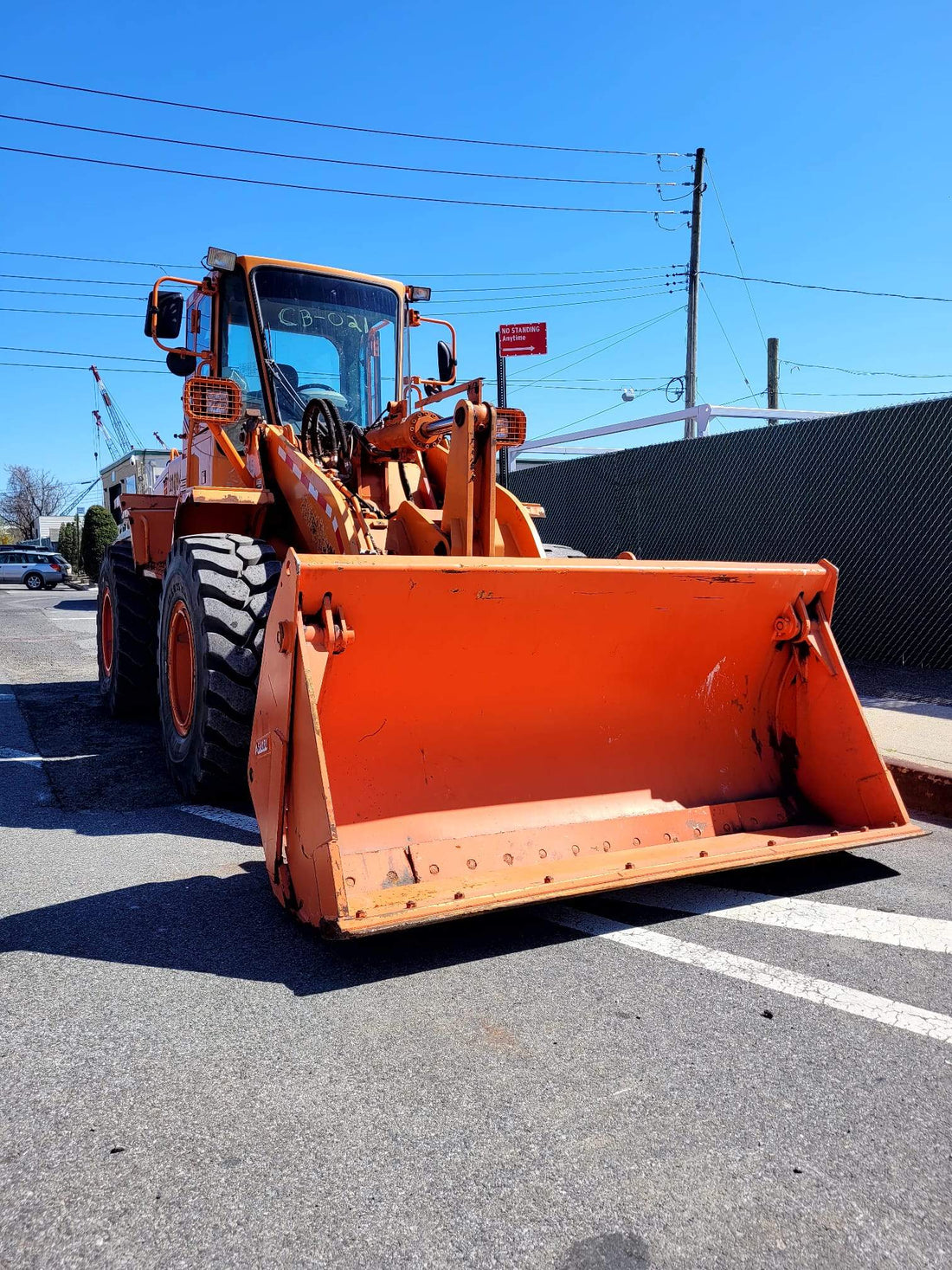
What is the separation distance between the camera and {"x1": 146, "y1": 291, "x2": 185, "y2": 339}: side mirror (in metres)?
6.26

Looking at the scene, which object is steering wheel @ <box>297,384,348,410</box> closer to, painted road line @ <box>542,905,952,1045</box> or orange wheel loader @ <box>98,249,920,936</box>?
→ orange wheel loader @ <box>98,249,920,936</box>

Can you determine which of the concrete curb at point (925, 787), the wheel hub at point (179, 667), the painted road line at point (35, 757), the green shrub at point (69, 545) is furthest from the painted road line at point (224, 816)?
Result: the green shrub at point (69, 545)

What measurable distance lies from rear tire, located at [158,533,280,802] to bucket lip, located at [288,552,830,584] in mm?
1130

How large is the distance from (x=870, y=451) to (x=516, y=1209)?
8.71m

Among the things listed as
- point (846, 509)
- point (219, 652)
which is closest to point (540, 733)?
point (219, 652)

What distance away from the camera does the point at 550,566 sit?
3.90 m

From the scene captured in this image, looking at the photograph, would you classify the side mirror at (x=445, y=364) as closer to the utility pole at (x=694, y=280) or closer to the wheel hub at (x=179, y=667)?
the wheel hub at (x=179, y=667)

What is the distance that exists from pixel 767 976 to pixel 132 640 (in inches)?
244

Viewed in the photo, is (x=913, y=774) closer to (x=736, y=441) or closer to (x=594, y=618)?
(x=594, y=618)

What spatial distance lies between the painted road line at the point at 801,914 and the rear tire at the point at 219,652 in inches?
82.8

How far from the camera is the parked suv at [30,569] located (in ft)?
125

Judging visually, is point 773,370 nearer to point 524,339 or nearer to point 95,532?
point 524,339

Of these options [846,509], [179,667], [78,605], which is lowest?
[78,605]

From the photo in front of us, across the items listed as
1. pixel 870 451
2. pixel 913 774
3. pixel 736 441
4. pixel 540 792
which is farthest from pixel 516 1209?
pixel 736 441
